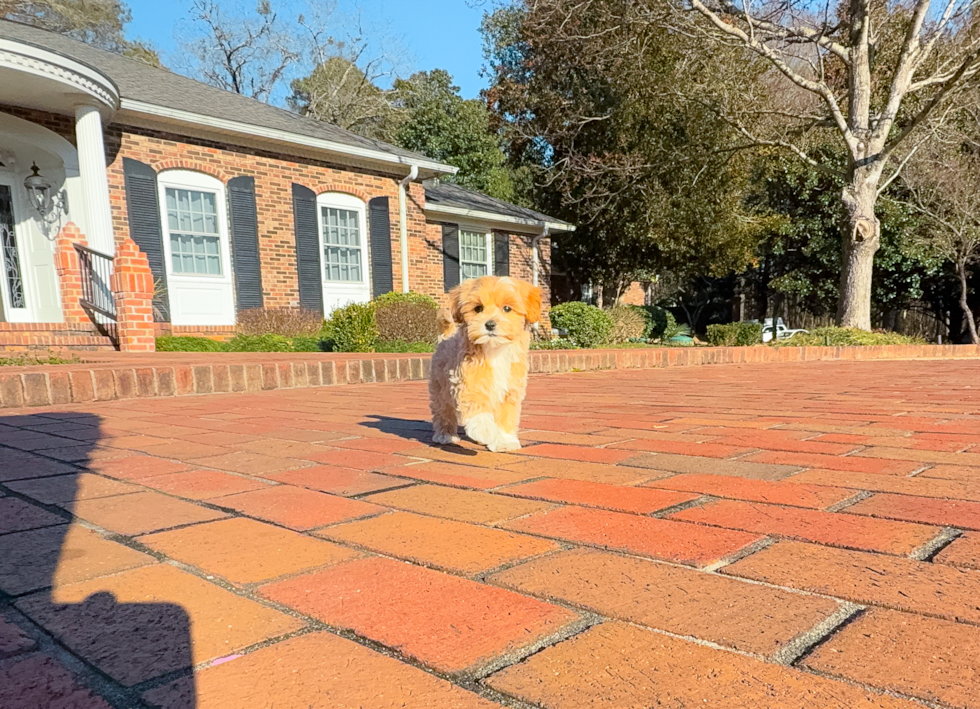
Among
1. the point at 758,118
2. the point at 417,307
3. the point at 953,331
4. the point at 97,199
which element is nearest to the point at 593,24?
the point at 758,118

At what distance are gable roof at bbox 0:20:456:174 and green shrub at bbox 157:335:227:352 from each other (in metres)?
4.02

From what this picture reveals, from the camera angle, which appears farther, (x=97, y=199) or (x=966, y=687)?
(x=97, y=199)

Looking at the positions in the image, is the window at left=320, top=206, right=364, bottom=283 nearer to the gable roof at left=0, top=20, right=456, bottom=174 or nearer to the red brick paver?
the gable roof at left=0, top=20, right=456, bottom=174

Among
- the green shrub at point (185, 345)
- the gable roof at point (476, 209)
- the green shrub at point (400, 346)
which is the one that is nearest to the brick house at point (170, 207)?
the gable roof at point (476, 209)

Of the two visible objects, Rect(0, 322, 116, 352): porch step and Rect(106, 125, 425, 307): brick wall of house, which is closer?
Rect(0, 322, 116, 352): porch step

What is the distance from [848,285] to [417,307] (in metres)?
9.15

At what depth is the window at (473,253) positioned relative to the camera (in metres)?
16.4

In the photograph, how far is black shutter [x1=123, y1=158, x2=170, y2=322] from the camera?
10.4 metres

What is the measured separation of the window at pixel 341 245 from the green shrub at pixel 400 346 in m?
4.22

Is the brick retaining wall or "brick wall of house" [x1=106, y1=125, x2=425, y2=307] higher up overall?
"brick wall of house" [x1=106, y1=125, x2=425, y2=307]

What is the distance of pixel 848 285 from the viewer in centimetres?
1247

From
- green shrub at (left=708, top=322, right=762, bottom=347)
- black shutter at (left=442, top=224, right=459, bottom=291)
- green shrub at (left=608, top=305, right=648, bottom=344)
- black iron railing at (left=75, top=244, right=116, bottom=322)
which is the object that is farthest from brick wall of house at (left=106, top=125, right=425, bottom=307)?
green shrub at (left=708, top=322, right=762, bottom=347)

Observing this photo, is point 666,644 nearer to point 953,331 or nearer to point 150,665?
point 150,665

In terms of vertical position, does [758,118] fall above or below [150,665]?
above
